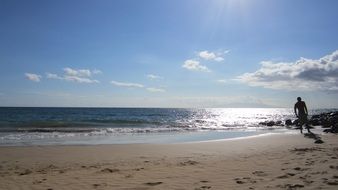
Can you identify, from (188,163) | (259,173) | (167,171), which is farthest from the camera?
(188,163)

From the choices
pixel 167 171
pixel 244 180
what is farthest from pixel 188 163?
pixel 244 180

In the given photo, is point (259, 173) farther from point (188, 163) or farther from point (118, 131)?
point (118, 131)

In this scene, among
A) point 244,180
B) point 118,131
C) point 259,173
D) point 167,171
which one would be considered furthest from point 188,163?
point 118,131

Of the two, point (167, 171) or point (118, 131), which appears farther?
point (118, 131)

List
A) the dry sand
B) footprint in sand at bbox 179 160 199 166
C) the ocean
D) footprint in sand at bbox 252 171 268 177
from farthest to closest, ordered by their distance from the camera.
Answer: the ocean → footprint in sand at bbox 179 160 199 166 → footprint in sand at bbox 252 171 268 177 → the dry sand

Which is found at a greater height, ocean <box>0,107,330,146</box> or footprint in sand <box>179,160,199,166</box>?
ocean <box>0,107,330,146</box>

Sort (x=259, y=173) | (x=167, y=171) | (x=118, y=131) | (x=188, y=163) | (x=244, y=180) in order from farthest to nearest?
(x=118, y=131)
(x=188, y=163)
(x=167, y=171)
(x=259, y=173)
(x=244, y=180)

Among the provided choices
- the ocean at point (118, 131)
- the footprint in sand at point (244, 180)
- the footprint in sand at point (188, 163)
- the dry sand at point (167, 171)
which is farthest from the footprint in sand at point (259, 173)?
the ocean at point (118, 131)

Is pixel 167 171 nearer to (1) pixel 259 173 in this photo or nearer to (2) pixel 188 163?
(2) pixel 188 163

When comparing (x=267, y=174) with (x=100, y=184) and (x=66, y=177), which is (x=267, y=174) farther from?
(x=66, y=177)

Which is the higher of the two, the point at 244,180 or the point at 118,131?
the point at 118,131

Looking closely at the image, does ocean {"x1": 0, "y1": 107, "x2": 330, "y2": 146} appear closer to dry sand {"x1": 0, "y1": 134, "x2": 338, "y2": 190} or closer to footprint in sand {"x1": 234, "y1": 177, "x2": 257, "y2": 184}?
dry sand {"x1": 0, "y1": 134, "x2": 338, "y2": 190}

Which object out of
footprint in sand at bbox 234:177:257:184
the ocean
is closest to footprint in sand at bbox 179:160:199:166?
footprint in sand at bbox 234:177:257:184

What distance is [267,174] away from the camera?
7.29 meters
